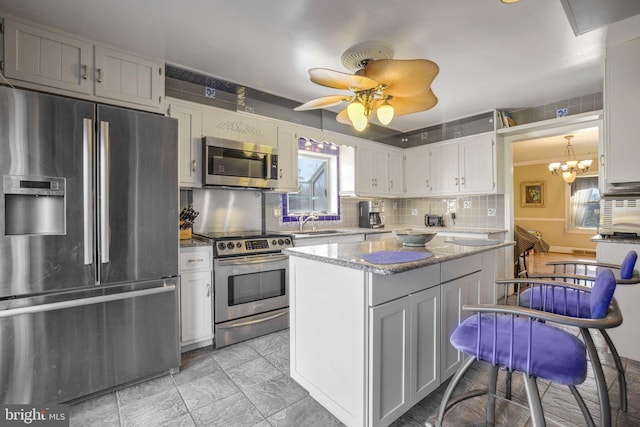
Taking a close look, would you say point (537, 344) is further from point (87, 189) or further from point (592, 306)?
point (87, 189)

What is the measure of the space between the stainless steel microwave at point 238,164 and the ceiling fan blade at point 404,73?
5.13ft

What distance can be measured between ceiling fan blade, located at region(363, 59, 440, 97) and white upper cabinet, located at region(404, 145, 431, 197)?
290 centimetres

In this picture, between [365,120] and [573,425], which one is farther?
[365,120]

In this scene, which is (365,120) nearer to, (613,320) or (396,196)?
(613,320)

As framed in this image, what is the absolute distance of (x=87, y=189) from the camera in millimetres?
1868

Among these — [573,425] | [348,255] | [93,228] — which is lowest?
[573,425]

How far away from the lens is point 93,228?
189cm

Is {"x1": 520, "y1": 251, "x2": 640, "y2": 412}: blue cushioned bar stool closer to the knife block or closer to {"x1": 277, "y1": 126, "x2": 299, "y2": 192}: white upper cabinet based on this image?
{"x1": 277, "y1": 126, "x2": 299, "y2": 192}: white upper cabinet

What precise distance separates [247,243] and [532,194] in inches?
338

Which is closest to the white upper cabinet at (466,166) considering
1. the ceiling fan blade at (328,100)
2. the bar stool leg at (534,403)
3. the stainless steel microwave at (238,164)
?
the stainless steel microwave at (238,164)

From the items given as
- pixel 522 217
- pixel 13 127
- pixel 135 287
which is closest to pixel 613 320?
pixel 135 287

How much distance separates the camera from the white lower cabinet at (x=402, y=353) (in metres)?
1.47

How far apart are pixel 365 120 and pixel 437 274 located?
114 cm

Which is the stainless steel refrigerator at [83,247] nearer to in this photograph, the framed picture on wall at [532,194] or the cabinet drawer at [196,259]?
the cabinet drawer at [196,259]
